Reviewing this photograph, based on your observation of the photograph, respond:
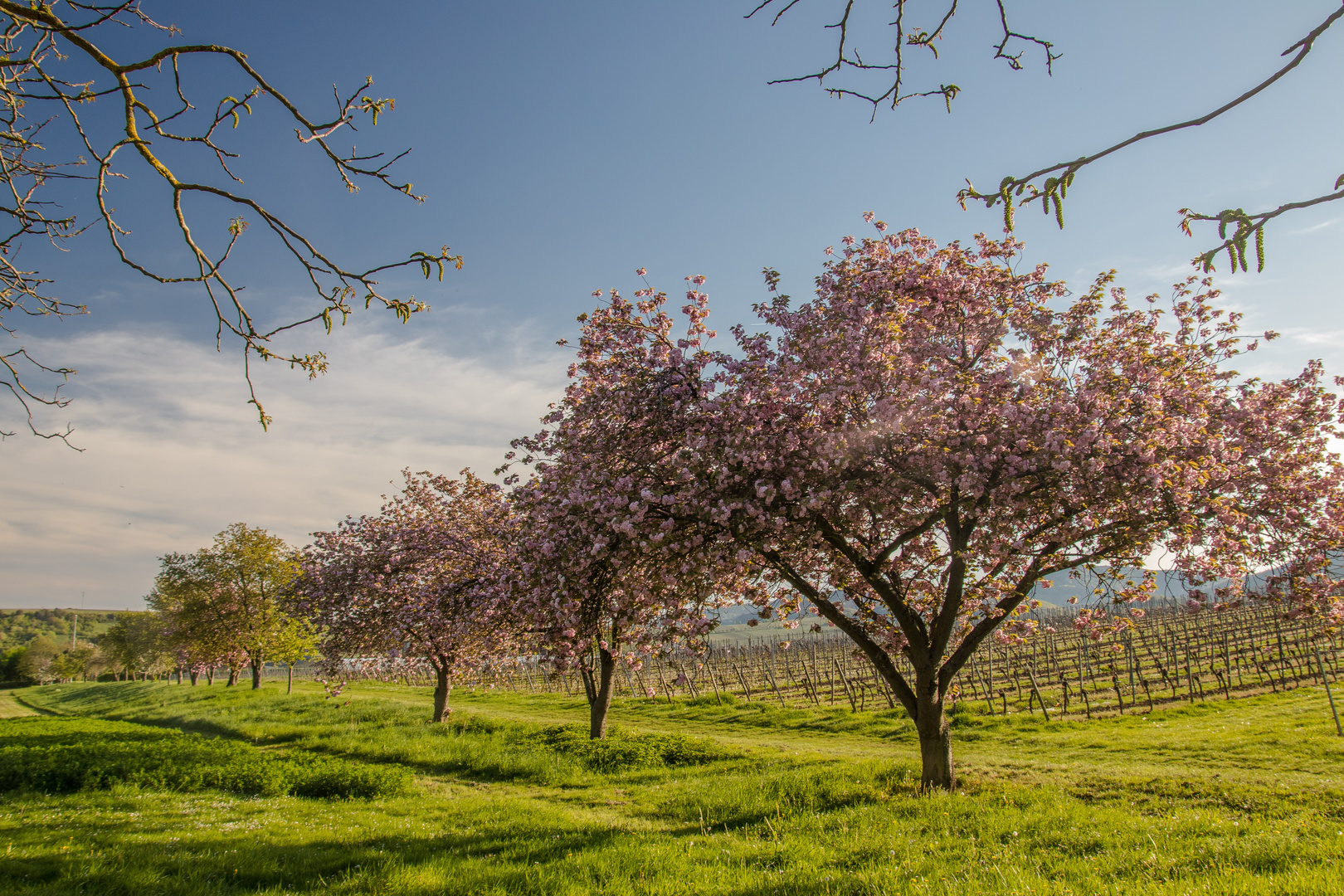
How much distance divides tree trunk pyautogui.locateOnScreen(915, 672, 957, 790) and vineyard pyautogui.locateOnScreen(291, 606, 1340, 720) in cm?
520

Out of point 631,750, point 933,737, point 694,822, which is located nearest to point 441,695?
point 631,750

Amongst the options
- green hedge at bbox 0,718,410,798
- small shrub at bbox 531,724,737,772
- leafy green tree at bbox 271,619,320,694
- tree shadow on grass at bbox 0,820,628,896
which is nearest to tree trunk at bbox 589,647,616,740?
small shrub at bbox 531,724,737,772

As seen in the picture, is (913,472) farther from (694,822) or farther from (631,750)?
(631,750)

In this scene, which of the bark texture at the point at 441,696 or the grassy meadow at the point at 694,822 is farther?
the bark texture at the point at 441,696

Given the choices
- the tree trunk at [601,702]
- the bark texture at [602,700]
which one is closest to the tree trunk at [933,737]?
the bark texture at [602,700]

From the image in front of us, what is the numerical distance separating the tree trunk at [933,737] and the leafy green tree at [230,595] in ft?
152

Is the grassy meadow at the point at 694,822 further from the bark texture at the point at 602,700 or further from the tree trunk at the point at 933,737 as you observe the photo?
the bark texture at the point at 602,700

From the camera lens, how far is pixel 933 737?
12.3 metres

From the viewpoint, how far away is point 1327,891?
5.61m

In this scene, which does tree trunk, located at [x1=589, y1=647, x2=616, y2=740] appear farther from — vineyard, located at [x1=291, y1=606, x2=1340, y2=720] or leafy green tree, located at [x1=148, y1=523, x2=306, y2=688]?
leafy green tree, located at [x1=148, y1=523, x2=306, y2=688]

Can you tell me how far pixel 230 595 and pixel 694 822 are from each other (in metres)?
49.8

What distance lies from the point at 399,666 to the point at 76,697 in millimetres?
74252

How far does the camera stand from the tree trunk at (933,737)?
12.1m

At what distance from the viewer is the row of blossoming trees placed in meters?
10.2
